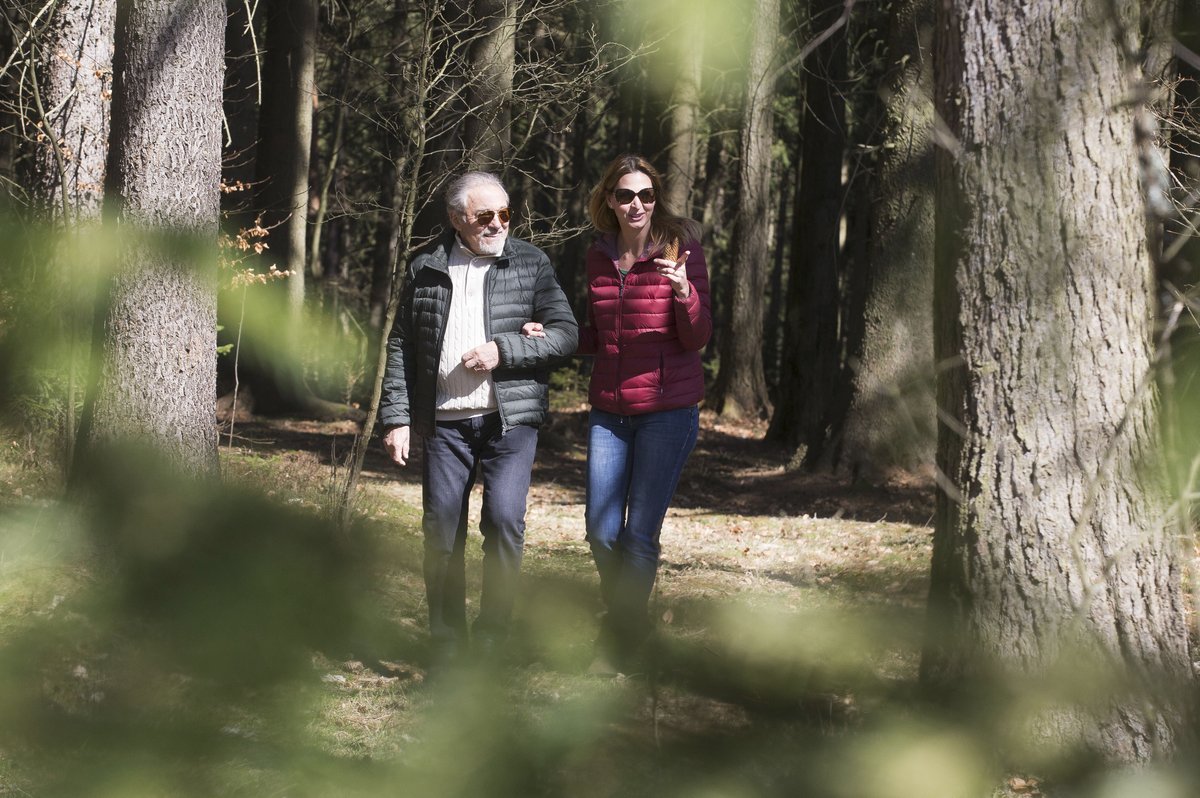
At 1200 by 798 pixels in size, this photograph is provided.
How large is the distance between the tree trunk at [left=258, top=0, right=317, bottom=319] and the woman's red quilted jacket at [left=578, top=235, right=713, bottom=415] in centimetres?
989

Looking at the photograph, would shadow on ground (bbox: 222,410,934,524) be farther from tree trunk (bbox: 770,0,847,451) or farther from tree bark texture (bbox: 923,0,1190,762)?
tree bark texture (bbox: 923,0,1190,762)

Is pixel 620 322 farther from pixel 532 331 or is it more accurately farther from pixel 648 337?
pixel 532 331

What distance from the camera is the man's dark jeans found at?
498 cm

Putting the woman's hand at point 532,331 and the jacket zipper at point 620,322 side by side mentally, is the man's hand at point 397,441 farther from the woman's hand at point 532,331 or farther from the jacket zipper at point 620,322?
the jacket zipper at point 620,322

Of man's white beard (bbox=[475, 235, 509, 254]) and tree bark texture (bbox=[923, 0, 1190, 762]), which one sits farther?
man's white beard (bbox=[475, 235, 509, 254])

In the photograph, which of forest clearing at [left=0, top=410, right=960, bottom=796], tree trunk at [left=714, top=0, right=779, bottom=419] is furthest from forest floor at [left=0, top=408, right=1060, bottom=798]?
tree trunk at [left=714, top=0, right=779, bottom=419]

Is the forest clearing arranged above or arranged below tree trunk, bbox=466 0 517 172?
below

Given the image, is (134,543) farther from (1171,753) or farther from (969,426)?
(1171,753)

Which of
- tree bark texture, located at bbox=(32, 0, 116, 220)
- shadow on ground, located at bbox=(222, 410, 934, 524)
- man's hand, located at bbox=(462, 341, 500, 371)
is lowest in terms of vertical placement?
shadow on ground, located at bbox=(222, 410, 934, 524)

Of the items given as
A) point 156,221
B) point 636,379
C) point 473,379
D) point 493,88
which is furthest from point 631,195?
point 493,88

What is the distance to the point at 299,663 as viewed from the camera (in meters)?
5.29

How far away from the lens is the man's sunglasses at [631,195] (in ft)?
15.9

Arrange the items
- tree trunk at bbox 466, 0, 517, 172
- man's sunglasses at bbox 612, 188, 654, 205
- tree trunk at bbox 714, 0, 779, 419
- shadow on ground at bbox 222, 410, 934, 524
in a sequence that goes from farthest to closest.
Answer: tree trunk at bbox 714, 0, 779, 419 < shadow on ground at bbox 222, 410, 934, 524 < tree trunk at bbox 466, 0, 517, 172 < man's sunglasses at bbox 612, 188, 654, 205

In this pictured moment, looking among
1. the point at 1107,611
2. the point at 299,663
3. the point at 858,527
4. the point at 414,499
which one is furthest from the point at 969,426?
the point at 414,499
